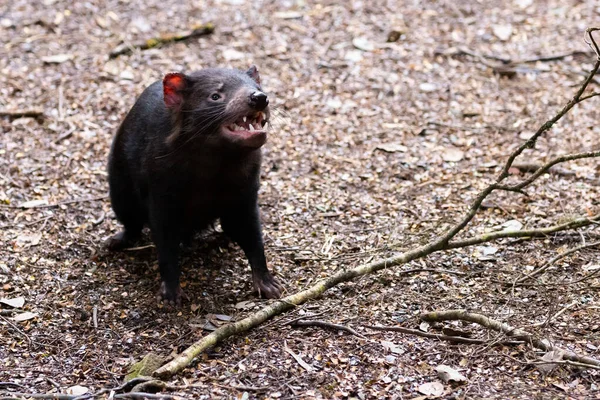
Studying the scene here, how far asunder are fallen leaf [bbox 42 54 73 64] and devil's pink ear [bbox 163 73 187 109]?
336 centimetres

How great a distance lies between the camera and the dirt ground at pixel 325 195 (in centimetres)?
400

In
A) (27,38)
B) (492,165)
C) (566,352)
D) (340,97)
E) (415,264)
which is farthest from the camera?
(27,38)

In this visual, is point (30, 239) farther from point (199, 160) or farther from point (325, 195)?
point (325, 195)

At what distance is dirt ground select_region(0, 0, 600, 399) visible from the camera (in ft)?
13.1

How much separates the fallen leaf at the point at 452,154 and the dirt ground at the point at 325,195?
22 millimetres

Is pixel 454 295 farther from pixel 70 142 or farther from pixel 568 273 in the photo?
pixel 70 142

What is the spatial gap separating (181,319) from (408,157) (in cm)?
252

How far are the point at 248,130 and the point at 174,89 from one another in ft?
1.75

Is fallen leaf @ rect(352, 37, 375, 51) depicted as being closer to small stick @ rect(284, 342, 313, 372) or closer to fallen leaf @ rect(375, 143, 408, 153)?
fallen leaf @ rect(375, 143, 408, 153)

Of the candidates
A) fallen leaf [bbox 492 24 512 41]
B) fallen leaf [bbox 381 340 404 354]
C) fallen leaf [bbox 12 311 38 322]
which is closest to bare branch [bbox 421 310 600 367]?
fallen leaf [bbox 381 340 404 354]

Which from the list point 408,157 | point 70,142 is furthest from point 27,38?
point 408,157

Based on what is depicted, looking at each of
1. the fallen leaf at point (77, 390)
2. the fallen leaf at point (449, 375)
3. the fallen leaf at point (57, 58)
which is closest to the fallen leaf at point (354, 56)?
the fallen leaf at point (57, 58)

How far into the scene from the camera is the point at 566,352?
378 centimetres

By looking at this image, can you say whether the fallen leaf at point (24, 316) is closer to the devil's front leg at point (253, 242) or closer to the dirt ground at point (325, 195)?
the dirt ground at point (325, 195)
